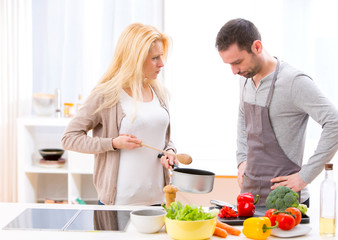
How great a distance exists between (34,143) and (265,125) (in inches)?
112

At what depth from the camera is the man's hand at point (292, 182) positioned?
2.21 meters

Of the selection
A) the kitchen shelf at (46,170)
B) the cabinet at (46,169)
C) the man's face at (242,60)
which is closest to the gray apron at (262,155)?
the man's face at (242,60)

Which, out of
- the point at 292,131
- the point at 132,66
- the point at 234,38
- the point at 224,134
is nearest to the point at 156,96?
the point at 132,66

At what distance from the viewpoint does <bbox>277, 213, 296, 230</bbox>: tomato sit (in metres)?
1.84

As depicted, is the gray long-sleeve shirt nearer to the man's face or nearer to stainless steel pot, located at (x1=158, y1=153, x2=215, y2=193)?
the man's face

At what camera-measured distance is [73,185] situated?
4.21 metres

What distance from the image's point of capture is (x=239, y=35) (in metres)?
2.26

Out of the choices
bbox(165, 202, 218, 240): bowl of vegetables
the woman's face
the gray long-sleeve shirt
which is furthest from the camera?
the woman's face

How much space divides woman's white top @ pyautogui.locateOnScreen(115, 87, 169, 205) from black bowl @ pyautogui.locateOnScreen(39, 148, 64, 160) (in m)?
1.83

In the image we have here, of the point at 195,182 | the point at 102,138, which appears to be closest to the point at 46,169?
the point at 102,138

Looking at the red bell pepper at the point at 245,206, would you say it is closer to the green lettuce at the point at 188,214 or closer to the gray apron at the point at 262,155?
the green lettuce at the point at 188,214

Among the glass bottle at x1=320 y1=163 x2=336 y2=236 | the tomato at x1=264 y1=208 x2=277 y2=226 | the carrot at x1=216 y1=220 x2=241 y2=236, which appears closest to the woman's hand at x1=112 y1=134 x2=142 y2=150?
the carrot at x1=216 y1=220 x2=241 y2=236

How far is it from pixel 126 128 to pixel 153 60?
1.33ft

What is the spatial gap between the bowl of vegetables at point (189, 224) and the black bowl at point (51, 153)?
2584 mm
